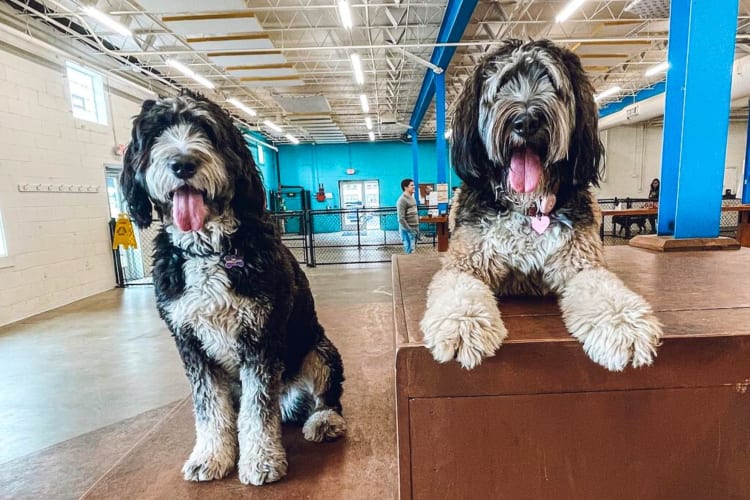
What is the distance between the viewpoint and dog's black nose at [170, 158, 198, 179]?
1.40 m

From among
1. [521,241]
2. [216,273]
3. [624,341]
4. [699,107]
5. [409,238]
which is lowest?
[409,238]

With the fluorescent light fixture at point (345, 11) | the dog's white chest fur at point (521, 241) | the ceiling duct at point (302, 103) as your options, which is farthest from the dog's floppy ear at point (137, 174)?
the ceiling duct at point (302, 103)

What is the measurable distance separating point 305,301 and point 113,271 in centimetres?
777

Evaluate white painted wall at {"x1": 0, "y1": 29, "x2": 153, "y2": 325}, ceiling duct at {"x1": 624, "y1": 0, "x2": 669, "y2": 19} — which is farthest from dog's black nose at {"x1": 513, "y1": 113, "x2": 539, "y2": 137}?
white painted wall at {"x1": 0, "y1": 29, "x2": 153, "y2": 325}

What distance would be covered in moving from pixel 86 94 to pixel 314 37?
465cm

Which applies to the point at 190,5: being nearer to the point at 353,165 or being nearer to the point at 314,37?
the point at 314,37

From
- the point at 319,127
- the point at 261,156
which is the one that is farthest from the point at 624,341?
the point at 261,156

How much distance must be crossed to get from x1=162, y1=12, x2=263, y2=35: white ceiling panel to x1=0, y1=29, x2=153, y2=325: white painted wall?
2.02 metres

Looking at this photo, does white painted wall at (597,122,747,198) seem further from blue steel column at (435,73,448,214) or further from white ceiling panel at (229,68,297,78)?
white ceiling panel at (229,68,297,78)

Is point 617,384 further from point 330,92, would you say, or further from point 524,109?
point 330,92

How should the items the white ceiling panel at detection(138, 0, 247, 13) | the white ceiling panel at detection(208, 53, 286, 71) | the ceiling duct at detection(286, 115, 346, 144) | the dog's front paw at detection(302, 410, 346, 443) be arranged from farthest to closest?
the ceiling duct at detection(286, 115, 346, 144) < the white ceiling panel at detection(208, 53, 286, 71) < the white ceiling panel at detection(138, 0, 247, 13) < the dog's front paw at detection(302, 410, 346, 443)

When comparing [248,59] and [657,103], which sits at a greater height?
[248,59]

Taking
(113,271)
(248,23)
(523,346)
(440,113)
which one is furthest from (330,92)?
(523,346)

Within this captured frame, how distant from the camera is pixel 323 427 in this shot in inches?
76.7
